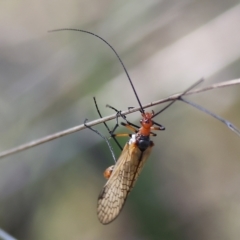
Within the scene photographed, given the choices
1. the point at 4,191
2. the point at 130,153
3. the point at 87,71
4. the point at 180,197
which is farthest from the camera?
the point at 180,197

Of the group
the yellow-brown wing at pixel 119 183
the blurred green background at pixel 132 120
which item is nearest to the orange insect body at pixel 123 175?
the yellow-brown wing at pixel 119 183

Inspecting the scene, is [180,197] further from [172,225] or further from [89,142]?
[89,142]

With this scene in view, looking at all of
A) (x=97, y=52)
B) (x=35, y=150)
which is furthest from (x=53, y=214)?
(x=97, y=52)

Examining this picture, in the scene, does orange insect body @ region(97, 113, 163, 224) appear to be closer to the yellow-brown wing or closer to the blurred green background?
the yellow-brown wing

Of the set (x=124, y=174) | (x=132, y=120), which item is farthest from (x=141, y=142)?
(x=132, y=120)

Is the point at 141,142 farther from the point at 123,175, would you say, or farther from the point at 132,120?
the point at 132,120

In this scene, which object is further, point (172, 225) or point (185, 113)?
point (185, 113)
